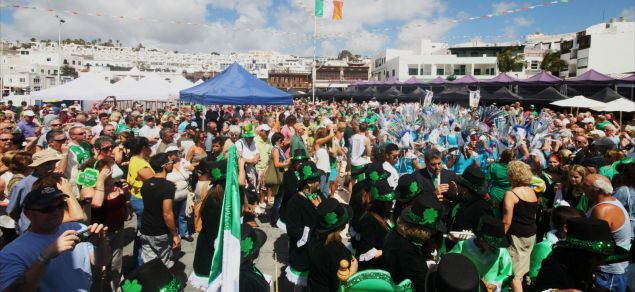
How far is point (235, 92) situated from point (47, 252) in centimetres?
785

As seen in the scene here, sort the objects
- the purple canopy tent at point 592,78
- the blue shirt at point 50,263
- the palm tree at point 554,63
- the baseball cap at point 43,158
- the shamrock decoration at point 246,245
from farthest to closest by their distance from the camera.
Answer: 1. the palm tree at point 554,63
2. the purple canopy tent at point 592,78
3. the baseball cap at point 43,158
4. the shamrock decoration at point 246,245
5. the blue shirt at point 50,263

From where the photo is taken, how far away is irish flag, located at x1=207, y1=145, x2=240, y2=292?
6.10ft

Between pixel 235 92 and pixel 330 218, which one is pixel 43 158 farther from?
pixel 235 92

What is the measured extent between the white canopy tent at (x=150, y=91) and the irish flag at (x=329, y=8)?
775 centimetres

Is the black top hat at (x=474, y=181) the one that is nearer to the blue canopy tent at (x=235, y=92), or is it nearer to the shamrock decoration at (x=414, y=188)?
the shamrock decoration at (x=414, y=188)

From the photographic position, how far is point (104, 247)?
2.73 meters

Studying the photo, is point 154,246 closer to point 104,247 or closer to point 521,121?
point 104,247

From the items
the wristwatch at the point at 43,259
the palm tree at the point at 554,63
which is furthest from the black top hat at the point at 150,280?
the palm tree at the point at 554,63

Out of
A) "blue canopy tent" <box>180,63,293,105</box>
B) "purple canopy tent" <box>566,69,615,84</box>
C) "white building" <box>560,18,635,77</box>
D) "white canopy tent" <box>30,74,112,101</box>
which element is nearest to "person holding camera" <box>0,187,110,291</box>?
"blue canopy tent" <box>180,63,293,105</box>

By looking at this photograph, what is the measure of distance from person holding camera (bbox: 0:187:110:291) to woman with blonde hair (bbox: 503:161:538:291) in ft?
11.2

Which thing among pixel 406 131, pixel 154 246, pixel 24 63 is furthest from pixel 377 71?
pixel 154 246

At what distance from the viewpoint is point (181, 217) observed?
5.65 m

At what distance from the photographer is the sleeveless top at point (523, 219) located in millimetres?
3732

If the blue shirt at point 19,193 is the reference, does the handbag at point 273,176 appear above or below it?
below
